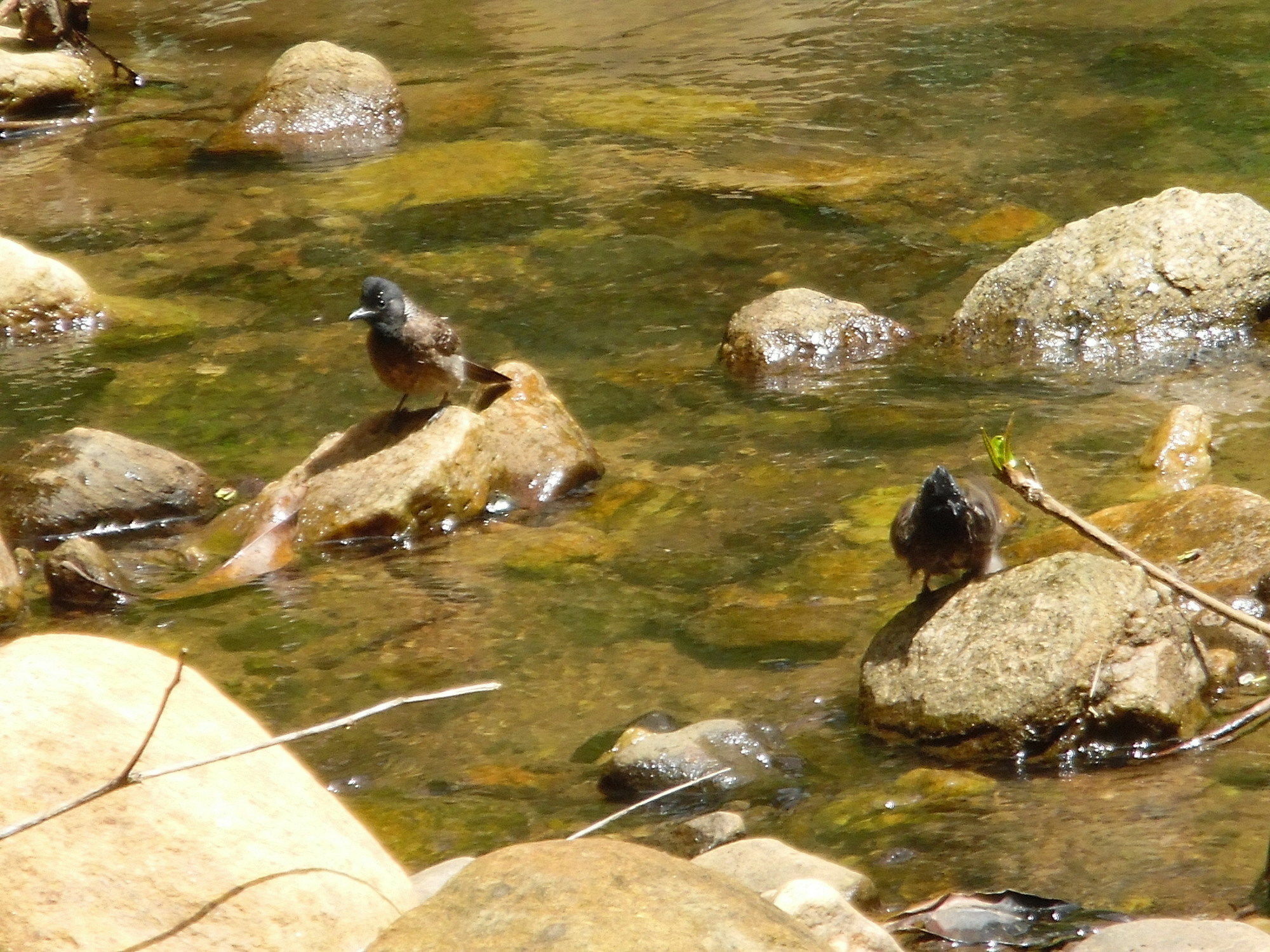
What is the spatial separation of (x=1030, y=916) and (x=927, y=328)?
18.9ft

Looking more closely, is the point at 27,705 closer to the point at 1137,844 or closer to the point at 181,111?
the point at 1137,844

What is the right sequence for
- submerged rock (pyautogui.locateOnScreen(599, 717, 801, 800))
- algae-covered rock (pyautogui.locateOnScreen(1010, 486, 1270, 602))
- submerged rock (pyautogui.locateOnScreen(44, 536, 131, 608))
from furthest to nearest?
submerged rock (pyautogui.locateOnScreen(44, 536, 131, 608)), algae-covered rock (pyautogui.locateOnScreen(1010, 486, 1270, 602)), submerged rock (pyautogui.locateOnScreen(599, 717, 801, 800))

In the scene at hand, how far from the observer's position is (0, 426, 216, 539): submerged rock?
291 inches

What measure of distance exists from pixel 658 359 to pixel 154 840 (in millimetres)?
6225

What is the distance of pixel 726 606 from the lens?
6.25m

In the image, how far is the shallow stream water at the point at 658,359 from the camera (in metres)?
4.91

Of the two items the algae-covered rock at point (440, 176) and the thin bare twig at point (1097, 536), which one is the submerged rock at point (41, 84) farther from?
the thin bare twig at point (1097, 536)

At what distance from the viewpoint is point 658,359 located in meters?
9.04

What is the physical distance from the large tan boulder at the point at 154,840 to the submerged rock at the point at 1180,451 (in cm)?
452

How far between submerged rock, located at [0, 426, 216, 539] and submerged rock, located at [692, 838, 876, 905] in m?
4.30

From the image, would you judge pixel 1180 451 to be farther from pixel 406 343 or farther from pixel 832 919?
pixel 832 919

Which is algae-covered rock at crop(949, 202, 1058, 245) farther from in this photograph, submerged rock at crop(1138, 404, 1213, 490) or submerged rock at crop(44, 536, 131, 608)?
submerged rock at crop(44, 536, 131, 608)

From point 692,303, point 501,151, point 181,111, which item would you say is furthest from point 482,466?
point 181,111

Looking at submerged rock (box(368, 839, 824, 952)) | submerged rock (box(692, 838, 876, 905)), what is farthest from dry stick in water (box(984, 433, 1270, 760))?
submerged rock (box(368, 839, 824, 952))
